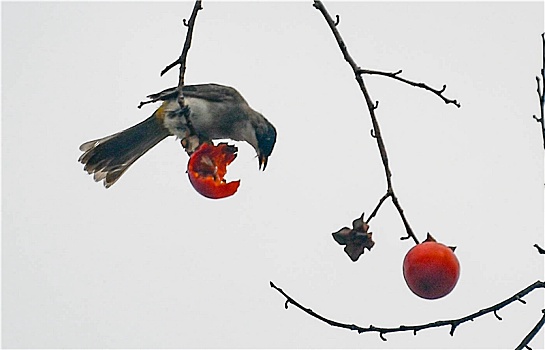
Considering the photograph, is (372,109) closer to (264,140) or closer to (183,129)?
(183,129)

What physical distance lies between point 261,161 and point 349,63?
10.2ft

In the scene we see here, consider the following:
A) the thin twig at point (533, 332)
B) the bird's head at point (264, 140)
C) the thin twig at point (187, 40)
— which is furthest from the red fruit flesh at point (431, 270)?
the bird's head at point (264, 140)

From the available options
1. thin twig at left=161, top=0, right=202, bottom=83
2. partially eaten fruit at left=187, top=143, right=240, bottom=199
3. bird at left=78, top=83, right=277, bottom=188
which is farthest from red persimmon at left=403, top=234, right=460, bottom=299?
bird at left=78, top=83, right=277, bottom=188

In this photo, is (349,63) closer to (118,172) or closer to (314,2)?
(314,2)

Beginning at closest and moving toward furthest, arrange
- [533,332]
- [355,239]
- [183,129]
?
[533,332], [355,239], [183,129]

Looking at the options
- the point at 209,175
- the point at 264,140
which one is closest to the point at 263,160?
the point at 264,140

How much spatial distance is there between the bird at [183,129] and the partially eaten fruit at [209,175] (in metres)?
1.56

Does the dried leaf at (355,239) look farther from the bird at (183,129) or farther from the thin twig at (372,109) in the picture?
the bird at (183,129)

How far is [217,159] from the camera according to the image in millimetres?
4176

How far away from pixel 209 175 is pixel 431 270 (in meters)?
1.13

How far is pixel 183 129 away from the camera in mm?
5672

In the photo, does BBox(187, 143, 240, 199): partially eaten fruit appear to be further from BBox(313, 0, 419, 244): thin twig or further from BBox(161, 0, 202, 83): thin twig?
BBox(313, 0, 419, 244): thin twig

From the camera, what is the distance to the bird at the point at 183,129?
6.14 metres

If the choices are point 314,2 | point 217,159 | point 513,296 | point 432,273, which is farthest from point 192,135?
point 513,296
